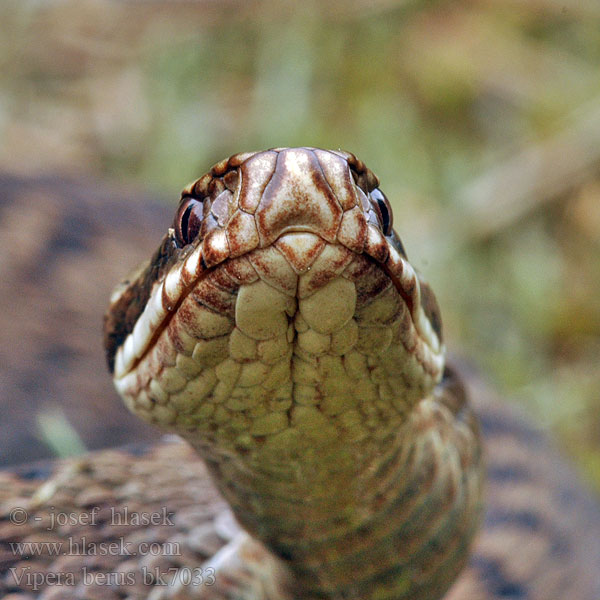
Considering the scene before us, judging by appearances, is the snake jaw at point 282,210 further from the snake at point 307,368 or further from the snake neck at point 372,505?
the snake neck at point 372,505

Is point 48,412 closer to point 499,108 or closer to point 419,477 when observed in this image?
point 419,477

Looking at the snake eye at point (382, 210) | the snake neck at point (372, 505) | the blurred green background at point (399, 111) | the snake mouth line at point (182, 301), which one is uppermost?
the blurred green background at point (399, 111)

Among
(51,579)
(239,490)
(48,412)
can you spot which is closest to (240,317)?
(239,490)

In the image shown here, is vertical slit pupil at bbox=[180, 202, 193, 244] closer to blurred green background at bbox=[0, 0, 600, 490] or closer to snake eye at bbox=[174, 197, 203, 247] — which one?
snake eye at bbox=[174, 197, 203, 247]

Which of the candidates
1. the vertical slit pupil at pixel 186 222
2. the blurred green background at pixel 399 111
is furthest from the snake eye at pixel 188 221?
the blurred green background at pixel 399 111

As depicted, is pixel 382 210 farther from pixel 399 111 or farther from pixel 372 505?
pixel 399 111

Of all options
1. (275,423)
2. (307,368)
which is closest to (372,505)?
(275,423)
